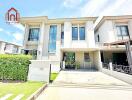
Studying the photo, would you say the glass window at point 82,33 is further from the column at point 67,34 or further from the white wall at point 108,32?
the white wall at point 108,32

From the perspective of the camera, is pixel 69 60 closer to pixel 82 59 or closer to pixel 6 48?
pixel 82 59

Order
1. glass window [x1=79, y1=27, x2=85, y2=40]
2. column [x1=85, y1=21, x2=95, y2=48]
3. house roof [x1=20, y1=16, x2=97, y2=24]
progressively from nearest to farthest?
column [x1=85, y1=21, x2=95, y2=48]
house roof [x1=20, y1=16, x2=97, y2=24]
glass window [x1=79, y1=27, x2=85, y2=40]

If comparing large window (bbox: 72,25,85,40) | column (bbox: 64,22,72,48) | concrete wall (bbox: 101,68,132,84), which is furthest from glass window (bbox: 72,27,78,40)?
concrete wall (bbox: 101,68,132,84)

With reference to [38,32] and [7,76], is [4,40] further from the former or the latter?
[7,76]

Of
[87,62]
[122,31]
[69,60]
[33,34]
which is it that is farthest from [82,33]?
[33,34]

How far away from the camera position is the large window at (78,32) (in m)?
19.5

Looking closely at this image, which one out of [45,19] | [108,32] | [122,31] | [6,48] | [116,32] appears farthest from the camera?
[6,48]

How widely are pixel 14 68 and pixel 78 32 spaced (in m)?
13.7

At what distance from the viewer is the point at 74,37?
19.6 metres

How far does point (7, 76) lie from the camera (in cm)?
855

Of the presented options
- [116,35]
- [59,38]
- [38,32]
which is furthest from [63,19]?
[116,35]

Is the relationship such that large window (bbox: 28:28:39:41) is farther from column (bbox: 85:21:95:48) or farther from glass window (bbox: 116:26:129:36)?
glass window (bbox: 116:26:129:36)

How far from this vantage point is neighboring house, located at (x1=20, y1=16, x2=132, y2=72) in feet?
59.9

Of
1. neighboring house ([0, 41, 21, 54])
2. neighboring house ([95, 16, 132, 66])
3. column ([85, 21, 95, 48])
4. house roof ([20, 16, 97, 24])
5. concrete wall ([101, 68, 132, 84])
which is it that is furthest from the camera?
neighboring house ([0, 41, 21, 54])
